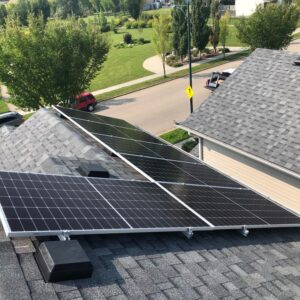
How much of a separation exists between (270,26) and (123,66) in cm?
2398

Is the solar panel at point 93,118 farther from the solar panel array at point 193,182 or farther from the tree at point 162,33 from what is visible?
the tree at point 162,33

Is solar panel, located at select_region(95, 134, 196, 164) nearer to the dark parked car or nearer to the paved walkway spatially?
the dark parked car

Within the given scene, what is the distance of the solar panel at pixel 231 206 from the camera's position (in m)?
10.9

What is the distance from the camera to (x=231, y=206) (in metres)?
11.9

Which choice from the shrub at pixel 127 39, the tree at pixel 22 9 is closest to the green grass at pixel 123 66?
the shrub at pixel 127 39

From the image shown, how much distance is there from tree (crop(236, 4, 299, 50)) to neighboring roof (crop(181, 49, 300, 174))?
76.9ft

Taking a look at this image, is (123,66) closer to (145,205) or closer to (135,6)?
(135,6)

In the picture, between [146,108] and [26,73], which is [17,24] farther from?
[146,108]

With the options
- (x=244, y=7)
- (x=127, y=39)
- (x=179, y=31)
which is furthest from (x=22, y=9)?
(x=179, y=31)

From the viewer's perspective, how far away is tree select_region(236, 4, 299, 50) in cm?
4431

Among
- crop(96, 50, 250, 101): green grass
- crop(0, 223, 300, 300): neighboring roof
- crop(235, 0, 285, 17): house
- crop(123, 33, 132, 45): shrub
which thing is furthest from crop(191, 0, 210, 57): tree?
crop(0, 223, 300, 300): neighboring roof

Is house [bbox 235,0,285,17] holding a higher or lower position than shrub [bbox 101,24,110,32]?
higher

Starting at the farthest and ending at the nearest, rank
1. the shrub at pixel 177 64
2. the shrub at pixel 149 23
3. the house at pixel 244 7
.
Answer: the shrub at pixel 149 23 → the house at pixel 244 7 → the shrub at pixel 177 64

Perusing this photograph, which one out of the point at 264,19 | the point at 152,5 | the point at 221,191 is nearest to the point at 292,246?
the point at 221,191
